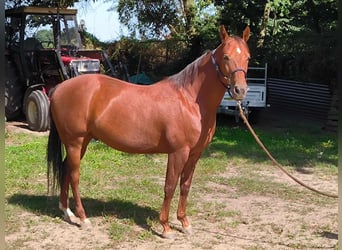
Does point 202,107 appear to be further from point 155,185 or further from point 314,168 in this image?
point 314,168

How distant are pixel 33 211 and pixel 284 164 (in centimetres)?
359

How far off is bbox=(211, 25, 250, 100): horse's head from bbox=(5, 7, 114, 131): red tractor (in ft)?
18.8

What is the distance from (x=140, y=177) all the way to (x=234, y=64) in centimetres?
269

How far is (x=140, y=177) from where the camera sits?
220 inches

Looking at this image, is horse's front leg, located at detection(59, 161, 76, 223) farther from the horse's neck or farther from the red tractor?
the red tractor

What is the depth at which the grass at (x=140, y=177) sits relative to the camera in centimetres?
427

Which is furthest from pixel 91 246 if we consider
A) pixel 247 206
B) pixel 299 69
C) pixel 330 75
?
pixel 299 69

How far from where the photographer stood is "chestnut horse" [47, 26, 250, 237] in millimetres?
3568

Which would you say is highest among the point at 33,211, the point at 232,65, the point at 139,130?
the point at 232,65

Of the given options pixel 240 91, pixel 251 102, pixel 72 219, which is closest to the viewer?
pixel 240 91

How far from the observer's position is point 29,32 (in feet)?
30.5

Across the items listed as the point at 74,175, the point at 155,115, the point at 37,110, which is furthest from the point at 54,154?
the point at 37,110

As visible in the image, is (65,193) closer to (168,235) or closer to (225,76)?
(168,235)

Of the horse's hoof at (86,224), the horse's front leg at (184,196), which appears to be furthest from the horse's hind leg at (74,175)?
the horse's front leg at (184,196)
